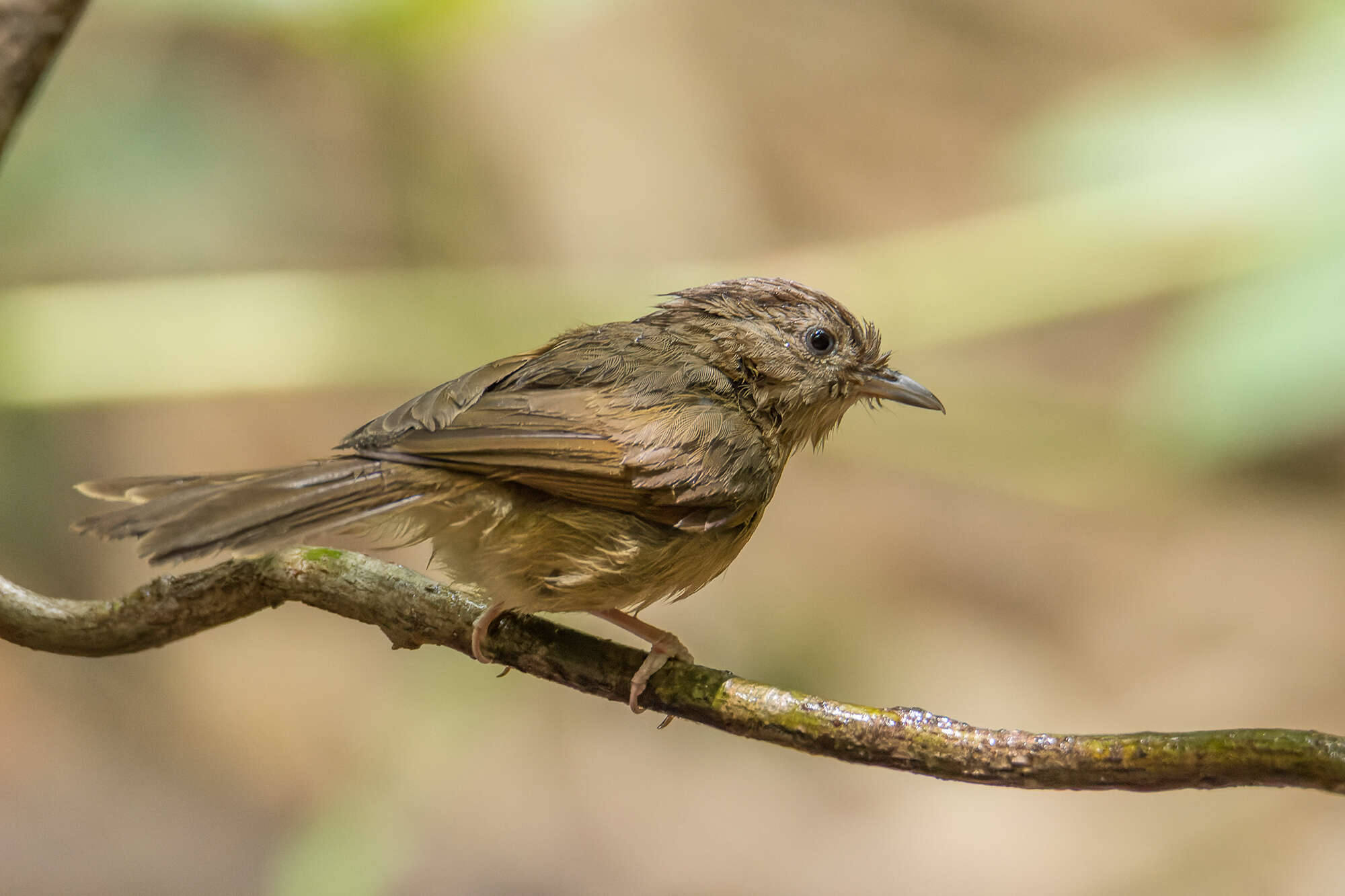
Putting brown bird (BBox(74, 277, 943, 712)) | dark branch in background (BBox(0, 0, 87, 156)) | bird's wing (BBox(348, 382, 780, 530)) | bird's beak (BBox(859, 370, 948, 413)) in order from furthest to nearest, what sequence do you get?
bird's beak (BBox(859, 370, 948, 413)), bird's wing (BBox(348, 382, 780, 530)), brown bird (BBox(74, 277, 943, 712)), dark branch in background (BBox(0, 0, 87, 156))

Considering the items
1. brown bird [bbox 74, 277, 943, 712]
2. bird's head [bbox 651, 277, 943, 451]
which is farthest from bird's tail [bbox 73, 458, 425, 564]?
bird's head [bbox 651, 277, 943, 451]

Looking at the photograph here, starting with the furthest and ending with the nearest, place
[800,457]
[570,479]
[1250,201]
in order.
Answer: [800,457] < [1250,201] < [570,479]

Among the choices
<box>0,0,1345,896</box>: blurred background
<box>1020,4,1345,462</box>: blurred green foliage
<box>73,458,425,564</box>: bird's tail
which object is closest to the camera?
<box>73,458,425,564</box>: bird's tail

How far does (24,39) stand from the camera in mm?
2252

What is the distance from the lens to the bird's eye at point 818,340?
10.9 ft

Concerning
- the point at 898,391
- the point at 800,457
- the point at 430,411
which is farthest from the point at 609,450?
the point at 800,457

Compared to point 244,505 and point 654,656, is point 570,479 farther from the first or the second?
point 244,505

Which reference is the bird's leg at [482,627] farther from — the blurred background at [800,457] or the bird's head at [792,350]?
the blurred background at [800,457]

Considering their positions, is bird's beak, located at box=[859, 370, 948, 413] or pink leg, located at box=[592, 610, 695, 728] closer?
pink leg, located at box=[592, 610, 695, 728]

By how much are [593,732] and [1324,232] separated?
176 inches

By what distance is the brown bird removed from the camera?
8.21ft

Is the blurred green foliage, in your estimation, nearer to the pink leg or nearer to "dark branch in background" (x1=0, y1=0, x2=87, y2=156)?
the pink leg

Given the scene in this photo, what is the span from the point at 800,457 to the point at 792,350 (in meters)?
4.60

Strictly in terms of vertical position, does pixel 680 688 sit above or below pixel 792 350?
below
